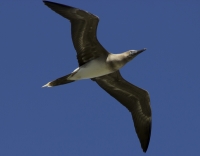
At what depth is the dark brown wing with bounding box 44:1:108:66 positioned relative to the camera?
1584 centimetres

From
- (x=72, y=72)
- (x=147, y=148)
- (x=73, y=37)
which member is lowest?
(x=147, y=148)

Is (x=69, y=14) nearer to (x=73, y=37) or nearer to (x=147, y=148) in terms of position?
(x=73, y=37)

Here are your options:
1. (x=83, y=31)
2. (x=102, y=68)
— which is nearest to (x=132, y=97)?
(x=102, y=68)

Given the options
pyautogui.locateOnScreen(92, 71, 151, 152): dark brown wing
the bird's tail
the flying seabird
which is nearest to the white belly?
the flying seabird

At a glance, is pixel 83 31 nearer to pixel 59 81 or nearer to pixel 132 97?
pixel 59 81

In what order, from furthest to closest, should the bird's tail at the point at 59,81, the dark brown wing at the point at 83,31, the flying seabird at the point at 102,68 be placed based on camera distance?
1. the bird's tail at the point at 59,81
2. the flying seabird at the point at 102,68
3. the dark brown wing at the point at 83,31

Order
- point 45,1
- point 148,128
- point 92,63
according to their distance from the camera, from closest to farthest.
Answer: point 45,1
point 92,63
point 148,128

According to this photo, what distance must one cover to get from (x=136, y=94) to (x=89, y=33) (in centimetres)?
285

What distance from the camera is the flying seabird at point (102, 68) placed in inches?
631

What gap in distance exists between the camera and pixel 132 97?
18.1 metres

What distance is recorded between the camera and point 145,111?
1806 centimetres

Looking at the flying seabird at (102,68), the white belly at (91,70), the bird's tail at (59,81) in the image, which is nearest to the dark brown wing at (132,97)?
the flying seabird at (102,68)

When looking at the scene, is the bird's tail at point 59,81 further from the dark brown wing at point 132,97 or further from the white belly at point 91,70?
the dark brown wing at point 132,97

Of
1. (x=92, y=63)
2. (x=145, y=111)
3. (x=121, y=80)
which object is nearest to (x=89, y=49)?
(x=92, y=63)
